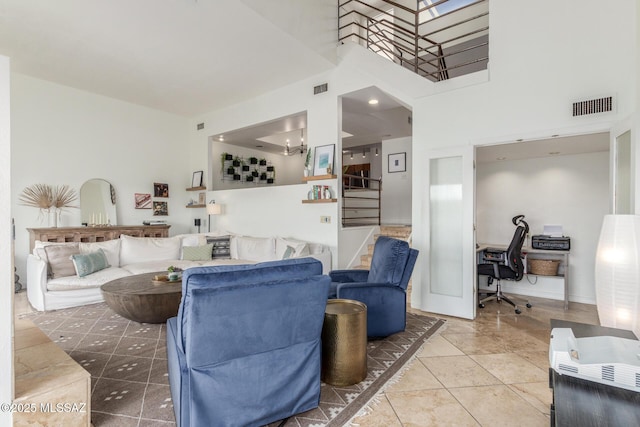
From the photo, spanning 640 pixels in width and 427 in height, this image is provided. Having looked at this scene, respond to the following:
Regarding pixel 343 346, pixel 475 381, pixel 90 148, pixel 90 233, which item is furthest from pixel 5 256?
pixel 90 148

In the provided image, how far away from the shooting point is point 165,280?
12.3ft

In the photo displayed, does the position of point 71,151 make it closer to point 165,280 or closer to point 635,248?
point 165,280

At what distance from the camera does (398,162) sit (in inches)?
332

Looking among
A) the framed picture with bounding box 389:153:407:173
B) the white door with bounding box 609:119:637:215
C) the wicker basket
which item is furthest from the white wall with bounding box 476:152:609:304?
the framed picture with bounding box 389:153:407:173

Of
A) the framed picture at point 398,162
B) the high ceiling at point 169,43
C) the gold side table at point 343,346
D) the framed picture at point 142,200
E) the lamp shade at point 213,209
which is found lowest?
the gold side table at point 343,346

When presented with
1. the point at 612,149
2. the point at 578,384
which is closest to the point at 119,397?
the point at 578,384

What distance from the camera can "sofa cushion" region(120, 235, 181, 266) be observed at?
5397 mm

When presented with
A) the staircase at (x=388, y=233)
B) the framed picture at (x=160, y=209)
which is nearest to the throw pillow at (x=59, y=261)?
the framed picture at (x=160, y=209)

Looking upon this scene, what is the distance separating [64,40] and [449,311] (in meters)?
6.23

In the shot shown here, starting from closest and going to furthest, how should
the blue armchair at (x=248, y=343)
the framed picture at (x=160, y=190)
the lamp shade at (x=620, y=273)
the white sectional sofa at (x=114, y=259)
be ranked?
the blue armchair at (x=248, y=343) → the lamp shade at (x=620, y=273) → the white sectional sofa at (x=114, y=259) → the framed picture at (x=160, y=190)

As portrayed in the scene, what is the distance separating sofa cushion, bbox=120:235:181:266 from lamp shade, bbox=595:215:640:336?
581cm

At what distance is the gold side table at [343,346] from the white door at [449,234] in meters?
2.16

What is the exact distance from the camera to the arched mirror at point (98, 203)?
6262 mm

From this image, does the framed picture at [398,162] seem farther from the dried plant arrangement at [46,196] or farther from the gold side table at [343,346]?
the dried plant arrangement at [46,196]
